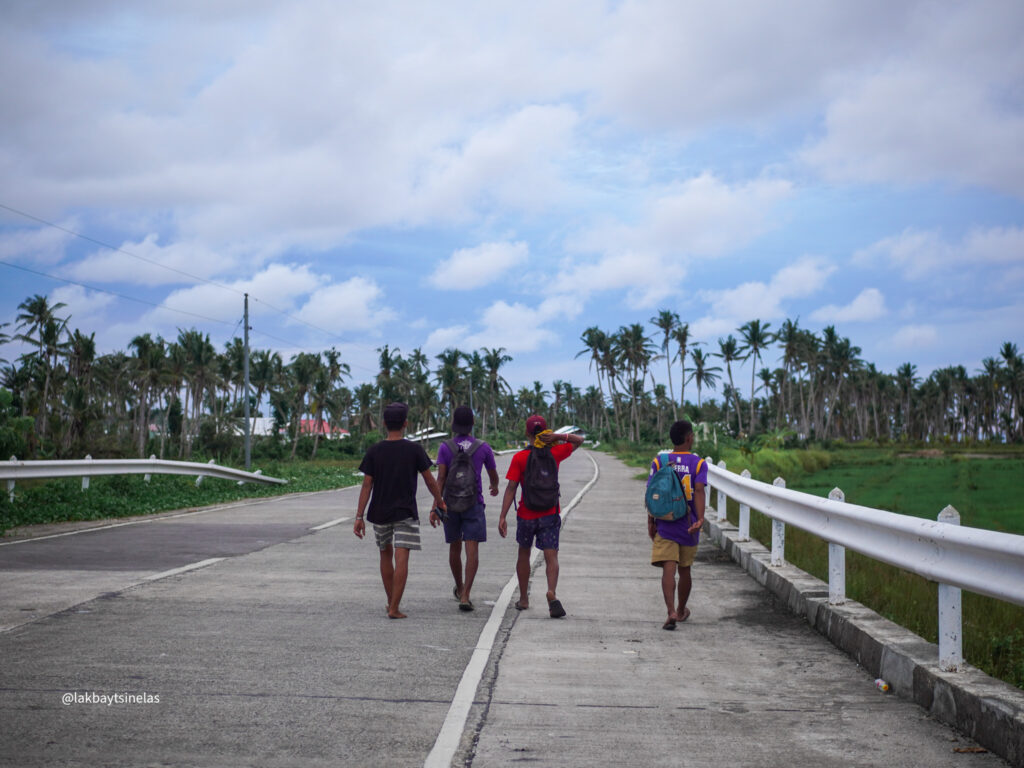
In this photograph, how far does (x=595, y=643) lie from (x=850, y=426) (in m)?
165

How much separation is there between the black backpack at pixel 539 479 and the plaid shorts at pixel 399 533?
1.01 metres

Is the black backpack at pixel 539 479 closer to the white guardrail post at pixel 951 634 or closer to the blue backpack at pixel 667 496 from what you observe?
the blue backpack at pixel 667 496

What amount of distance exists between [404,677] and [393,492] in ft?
7.78

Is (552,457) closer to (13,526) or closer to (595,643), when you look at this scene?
(595,643)

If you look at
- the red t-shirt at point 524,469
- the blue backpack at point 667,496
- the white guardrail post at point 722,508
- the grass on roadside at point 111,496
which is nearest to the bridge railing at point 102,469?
the grass on roadside at point 111,496

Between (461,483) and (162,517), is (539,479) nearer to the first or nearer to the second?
(461,483)

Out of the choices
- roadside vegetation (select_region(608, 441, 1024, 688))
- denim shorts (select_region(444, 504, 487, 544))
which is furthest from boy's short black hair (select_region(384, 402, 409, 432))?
roadside vegetation (select_region(608, 441, 1024, 688))

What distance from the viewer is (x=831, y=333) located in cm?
12100

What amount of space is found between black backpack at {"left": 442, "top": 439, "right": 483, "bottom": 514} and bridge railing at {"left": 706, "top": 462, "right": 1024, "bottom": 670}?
293 cm

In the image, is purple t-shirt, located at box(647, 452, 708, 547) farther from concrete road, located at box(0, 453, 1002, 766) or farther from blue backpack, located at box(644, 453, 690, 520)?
concrete road, located at box(0, 453, 1002, 766)

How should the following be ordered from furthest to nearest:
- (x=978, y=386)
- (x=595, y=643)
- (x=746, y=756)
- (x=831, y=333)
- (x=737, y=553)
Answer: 1. (x=978, y=386)
2. (x=831, y=333)
3. (x=737, y=553)
4. (x=595, y=643)
5. (x=746, y=756)

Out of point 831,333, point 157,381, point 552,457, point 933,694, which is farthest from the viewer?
point 831,333

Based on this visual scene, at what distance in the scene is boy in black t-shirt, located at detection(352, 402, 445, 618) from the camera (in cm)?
820

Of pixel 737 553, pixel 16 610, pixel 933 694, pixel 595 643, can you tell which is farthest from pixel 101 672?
pixel 737 553
